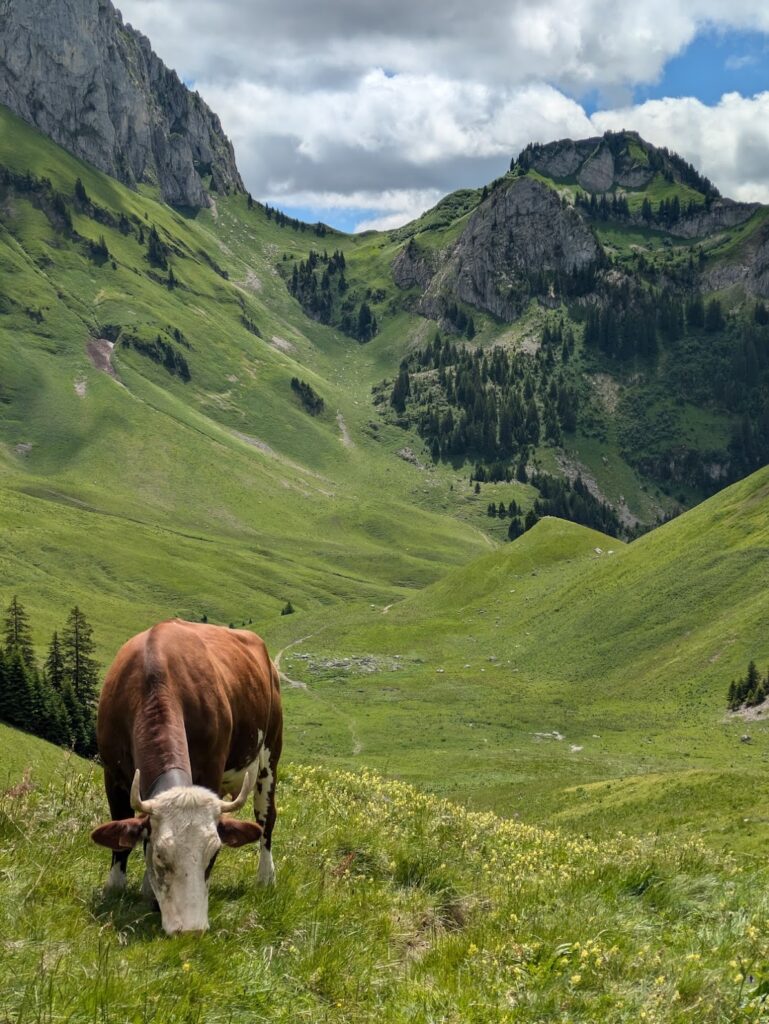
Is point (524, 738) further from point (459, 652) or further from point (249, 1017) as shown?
point (249, 1017)

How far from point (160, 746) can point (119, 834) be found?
119cm

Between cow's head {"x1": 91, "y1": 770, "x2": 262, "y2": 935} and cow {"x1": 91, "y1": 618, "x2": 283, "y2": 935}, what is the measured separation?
0.01m

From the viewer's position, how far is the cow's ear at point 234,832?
369 inches

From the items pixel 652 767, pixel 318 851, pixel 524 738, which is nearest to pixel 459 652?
pixel 524 738

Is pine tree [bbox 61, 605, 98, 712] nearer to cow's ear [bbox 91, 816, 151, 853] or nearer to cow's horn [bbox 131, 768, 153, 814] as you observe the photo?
cow's ear [bbox 91, 816, 151, 853]

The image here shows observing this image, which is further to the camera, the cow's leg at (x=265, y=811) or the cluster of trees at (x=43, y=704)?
the cluster of trees at (x=43, y=704)

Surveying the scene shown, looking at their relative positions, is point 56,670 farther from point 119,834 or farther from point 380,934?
point 380,934

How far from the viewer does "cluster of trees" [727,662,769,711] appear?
87938 millimetres

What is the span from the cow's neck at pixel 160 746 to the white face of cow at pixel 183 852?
43cm

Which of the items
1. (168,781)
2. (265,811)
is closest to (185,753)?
(168,781)

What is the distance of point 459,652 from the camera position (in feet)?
455

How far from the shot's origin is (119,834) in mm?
9086

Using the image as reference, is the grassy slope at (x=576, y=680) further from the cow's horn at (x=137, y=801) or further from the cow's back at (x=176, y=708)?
the cow's horn at (x=137, y=801)

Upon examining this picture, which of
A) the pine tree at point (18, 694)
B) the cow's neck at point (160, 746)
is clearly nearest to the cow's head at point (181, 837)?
the cow's neck at point (160, 746)
